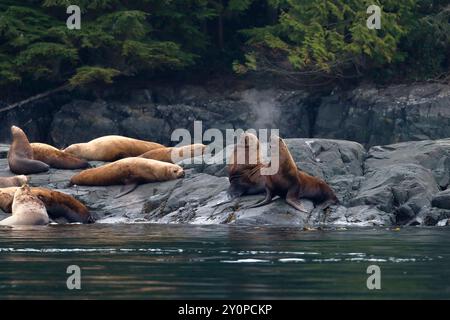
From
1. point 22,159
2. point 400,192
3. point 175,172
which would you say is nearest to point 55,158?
point 22,159

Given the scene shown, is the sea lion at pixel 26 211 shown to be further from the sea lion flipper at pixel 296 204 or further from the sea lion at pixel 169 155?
the sea lion at pixel 169 155

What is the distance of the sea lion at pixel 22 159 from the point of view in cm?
2608

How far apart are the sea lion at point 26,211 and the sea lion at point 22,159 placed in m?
3.74

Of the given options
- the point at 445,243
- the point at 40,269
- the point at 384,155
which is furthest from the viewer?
the point at 384,155

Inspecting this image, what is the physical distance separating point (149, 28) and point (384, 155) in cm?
1454

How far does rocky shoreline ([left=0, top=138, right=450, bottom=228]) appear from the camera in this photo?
2195 centimetres

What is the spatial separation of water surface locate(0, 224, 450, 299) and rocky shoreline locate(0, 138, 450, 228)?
144cm

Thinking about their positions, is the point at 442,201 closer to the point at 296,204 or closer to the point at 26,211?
the point at 296,204

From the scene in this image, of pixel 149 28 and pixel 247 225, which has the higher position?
pixel 149 28

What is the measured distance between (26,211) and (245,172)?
4.12 m

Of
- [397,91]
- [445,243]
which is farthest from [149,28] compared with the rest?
[445,243]

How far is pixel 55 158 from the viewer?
27078 mm

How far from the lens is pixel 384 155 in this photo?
25.3 meters
